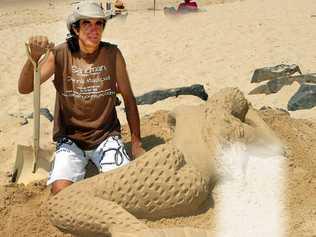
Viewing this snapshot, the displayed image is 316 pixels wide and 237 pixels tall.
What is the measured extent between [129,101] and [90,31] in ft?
1.62

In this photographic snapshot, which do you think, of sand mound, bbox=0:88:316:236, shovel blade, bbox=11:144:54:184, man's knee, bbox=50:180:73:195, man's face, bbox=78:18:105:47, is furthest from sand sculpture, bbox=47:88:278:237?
shovel blade, bbox=11:144:54:184

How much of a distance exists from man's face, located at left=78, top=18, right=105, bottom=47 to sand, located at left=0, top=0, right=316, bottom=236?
81 cm

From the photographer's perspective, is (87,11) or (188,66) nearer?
(87,11)

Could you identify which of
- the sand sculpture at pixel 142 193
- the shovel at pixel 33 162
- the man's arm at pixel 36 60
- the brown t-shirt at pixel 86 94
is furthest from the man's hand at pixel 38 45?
the sand sculpture at pixel 142 193

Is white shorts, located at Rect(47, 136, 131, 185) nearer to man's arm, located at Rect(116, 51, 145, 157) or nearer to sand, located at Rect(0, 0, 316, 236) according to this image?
man's arm, located at Rect(116, 51, 145, 157)

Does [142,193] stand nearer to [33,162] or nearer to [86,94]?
[86,94]

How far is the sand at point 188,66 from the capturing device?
2.93 meters

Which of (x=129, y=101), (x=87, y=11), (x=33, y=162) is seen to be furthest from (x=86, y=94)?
(x=33, y=162)

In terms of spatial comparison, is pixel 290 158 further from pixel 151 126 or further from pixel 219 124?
pixel 151 126

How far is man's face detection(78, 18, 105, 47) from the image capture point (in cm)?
316

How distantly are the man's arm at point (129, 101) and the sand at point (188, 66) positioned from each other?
27 centimetres

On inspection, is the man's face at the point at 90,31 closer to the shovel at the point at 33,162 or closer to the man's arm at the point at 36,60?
the man's arm at the point at 36,60

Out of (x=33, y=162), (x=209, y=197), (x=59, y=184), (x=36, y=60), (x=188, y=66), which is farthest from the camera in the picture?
(x=188, y=66)

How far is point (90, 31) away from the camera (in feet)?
10.4
